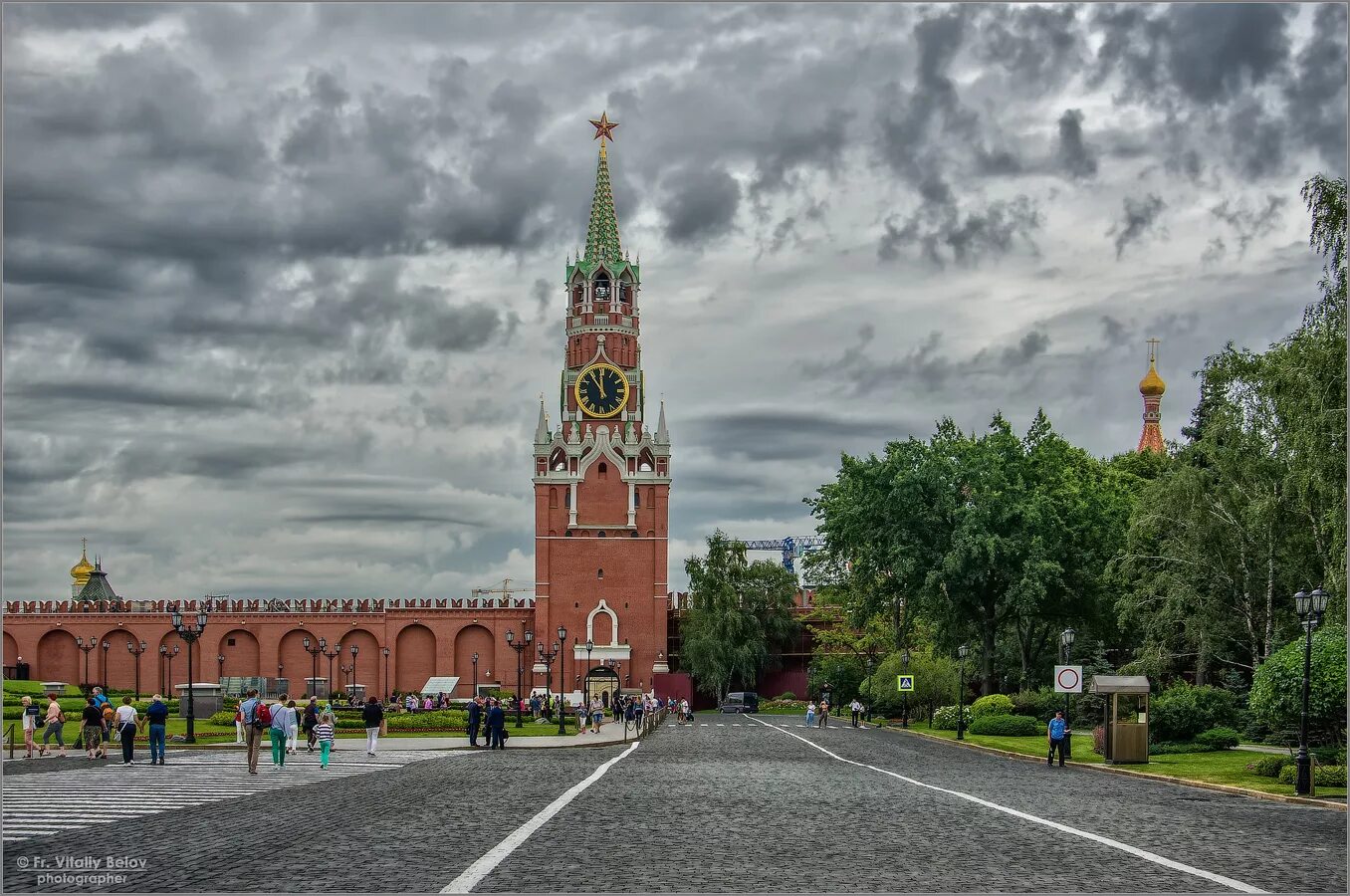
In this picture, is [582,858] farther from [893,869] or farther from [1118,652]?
[1118,652]

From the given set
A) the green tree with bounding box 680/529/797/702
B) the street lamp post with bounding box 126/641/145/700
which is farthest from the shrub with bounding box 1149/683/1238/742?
the street lamp post with bounding box 126/641/145/700

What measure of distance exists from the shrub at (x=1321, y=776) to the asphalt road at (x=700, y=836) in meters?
2.13

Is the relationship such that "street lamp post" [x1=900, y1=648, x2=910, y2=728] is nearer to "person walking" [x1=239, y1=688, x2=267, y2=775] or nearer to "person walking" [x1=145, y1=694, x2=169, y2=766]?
"person walking" [x1=145, y1=694, x2=169, y2=766]

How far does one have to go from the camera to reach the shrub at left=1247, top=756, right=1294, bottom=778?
26577mm

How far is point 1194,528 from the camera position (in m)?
45.0

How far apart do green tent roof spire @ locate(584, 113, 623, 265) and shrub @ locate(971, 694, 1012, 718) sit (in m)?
56.2

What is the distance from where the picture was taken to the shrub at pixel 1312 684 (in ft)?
92.6

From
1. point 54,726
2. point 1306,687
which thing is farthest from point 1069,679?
point 54,726

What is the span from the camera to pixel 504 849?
12977 millimetres

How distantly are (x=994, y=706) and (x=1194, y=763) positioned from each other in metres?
18.8

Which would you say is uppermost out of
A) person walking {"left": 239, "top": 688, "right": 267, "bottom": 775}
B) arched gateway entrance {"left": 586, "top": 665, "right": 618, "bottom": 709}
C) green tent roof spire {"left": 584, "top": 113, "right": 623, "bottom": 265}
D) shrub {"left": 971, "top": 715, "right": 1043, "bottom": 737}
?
green tent roof spire {"left": 584, "top": 113, "right": 623, "bottom": 265}

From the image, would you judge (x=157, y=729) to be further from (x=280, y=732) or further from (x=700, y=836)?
(x=700, y=836)

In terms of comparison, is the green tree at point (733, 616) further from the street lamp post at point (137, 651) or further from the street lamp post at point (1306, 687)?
the street lamp post at point (1306, 687)

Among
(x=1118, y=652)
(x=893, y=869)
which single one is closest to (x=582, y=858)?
(x=893, y=869)
